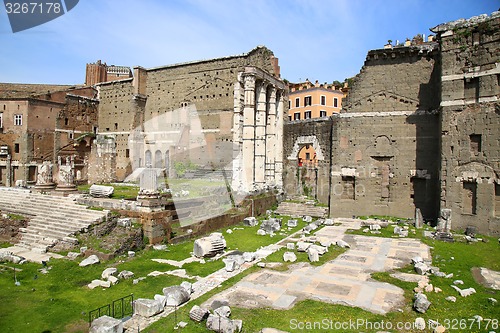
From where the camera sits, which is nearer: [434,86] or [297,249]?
[297,249]

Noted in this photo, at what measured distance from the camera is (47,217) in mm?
15125

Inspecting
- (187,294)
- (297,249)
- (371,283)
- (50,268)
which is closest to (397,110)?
(297,249)

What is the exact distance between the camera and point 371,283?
31.0ft

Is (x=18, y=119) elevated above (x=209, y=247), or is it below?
above

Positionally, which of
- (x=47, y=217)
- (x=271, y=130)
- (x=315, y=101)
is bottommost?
(x=47, y=217)

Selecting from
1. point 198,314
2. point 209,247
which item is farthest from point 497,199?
point 198,314

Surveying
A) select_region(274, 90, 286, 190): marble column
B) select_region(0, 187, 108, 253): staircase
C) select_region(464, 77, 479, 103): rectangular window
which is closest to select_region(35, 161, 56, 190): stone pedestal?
select_region(0, 187, 108, 253): staircase

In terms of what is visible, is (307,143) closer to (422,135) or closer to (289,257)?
(422,135)

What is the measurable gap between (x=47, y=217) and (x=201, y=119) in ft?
51.8

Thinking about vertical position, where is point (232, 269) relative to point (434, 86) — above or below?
below

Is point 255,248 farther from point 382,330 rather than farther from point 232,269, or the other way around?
point 382,330

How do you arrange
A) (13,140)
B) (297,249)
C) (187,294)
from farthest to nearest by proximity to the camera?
(13,140)
(297,249)
(187,294)

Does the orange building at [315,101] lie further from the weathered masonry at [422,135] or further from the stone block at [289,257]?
the stone block at [289,257]

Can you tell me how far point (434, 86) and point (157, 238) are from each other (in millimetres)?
15969
